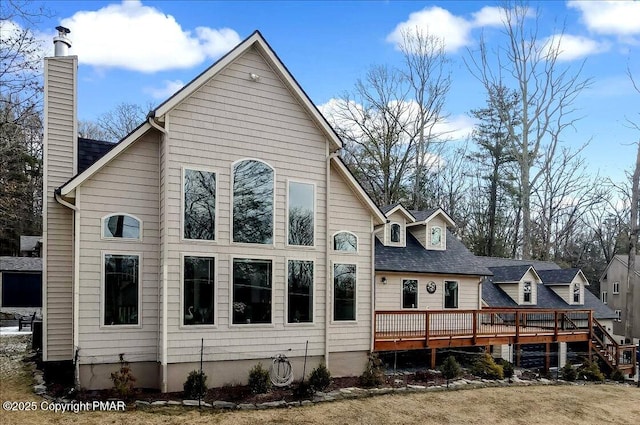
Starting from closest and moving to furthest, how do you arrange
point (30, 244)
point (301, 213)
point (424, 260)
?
point (301, 213) < point (424, 260) < point (30, 244)

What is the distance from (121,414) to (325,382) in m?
4.30

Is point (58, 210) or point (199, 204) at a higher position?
point (199, 204)

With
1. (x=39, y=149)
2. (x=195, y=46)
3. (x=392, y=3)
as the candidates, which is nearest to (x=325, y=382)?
(x=392, y=3)

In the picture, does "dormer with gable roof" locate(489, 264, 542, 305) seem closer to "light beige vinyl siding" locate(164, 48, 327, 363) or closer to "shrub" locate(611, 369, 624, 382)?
"shrub" locate(611, 369, 624, 382)

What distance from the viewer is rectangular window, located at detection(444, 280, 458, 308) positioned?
673 inches

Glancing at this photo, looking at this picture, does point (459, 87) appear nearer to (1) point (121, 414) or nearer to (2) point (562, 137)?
(2) point (562, 137)

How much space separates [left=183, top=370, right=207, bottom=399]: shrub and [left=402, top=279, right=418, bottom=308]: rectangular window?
8566 mm

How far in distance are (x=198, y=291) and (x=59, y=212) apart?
367cm

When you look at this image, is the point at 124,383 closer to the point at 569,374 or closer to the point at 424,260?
the point at 424,260

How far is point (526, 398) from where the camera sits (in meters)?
12.0

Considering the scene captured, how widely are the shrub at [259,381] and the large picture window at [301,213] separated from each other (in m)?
3.00

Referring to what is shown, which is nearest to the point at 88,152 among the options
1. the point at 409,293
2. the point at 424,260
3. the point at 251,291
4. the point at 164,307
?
the point at 164,307

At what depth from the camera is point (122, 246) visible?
9828 mm

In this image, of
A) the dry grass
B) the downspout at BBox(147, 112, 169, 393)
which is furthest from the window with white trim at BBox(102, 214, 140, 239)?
the dry grass
